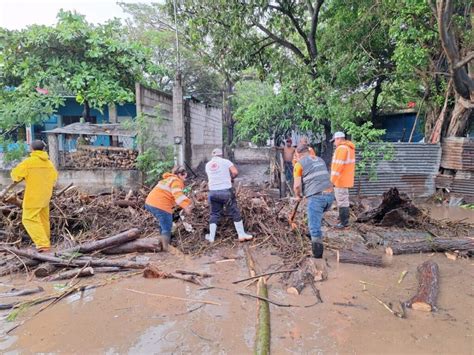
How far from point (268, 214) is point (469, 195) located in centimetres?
630

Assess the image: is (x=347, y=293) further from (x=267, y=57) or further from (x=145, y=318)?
(x=267, y=57)

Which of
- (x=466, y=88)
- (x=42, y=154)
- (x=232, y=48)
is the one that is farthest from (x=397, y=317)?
(x=232, y=48)

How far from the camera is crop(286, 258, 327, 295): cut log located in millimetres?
4016

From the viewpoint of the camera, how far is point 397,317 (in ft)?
11.2

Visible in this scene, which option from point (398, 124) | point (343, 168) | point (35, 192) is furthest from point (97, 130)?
point (398, 124)

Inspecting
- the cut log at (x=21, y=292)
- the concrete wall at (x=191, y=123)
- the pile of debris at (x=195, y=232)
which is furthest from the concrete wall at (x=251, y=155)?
the cut log at (x=21, y=292)

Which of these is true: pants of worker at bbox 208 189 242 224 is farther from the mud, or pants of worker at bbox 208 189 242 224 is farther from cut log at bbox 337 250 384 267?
cut log at bbox 337 250 384 267

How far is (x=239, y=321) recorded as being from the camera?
11.0 feet

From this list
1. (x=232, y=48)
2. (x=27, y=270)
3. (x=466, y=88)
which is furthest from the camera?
(x=232, y=48)

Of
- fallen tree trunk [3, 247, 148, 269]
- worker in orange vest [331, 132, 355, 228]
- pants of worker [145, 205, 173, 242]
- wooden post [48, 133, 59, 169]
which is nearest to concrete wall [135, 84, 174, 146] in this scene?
wooden post [48, 133, 59, 169]

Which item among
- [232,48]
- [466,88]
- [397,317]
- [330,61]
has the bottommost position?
[397,317]

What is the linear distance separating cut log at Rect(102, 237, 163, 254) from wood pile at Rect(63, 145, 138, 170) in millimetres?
3676

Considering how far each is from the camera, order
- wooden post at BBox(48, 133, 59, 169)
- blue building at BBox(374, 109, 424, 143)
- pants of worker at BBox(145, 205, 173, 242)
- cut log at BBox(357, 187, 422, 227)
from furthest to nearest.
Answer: blue building at BBox(374, 109, 424, 143)
wooden post at BBox(48, 133, 59, 169)
cut log at BBox(357, 187, 422, 227)
pants of worker at BBox(145, 205, 173, 242)

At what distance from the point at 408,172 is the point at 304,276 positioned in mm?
6594
